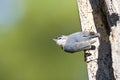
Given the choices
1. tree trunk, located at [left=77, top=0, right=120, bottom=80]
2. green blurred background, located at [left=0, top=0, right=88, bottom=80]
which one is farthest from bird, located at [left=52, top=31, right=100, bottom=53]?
green blurred background, located at [left=0, top=0, right=88, bottom=80]

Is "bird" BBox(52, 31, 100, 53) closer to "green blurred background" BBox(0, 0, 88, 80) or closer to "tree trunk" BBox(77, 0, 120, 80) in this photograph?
"tree trunk" BBox(77, 0, 120, 80)

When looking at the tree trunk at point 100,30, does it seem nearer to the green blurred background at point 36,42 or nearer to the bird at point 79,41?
the bird at point 79,41

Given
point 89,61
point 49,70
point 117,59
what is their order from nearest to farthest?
point 117,59 → point 89,61 → point 49,70

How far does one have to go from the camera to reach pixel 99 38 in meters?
3.26

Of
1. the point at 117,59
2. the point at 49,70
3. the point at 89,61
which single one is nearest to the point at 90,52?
the point at 89,61

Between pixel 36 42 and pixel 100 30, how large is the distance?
11.2 metres

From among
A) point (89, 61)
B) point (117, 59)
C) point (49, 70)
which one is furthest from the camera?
point (49, 70)

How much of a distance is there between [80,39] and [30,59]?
11051 mm

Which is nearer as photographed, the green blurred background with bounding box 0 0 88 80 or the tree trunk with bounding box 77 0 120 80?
the tree trunk with bounding box 77 0 120 80

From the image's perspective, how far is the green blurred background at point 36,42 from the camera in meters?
13.7

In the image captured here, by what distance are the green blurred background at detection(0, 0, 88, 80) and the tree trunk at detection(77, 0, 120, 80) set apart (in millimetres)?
10097

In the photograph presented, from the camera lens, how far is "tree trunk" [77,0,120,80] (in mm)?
3096

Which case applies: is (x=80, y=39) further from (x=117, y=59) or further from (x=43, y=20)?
(x=43, y=20)

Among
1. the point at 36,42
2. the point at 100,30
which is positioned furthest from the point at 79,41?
the point at 36,42
